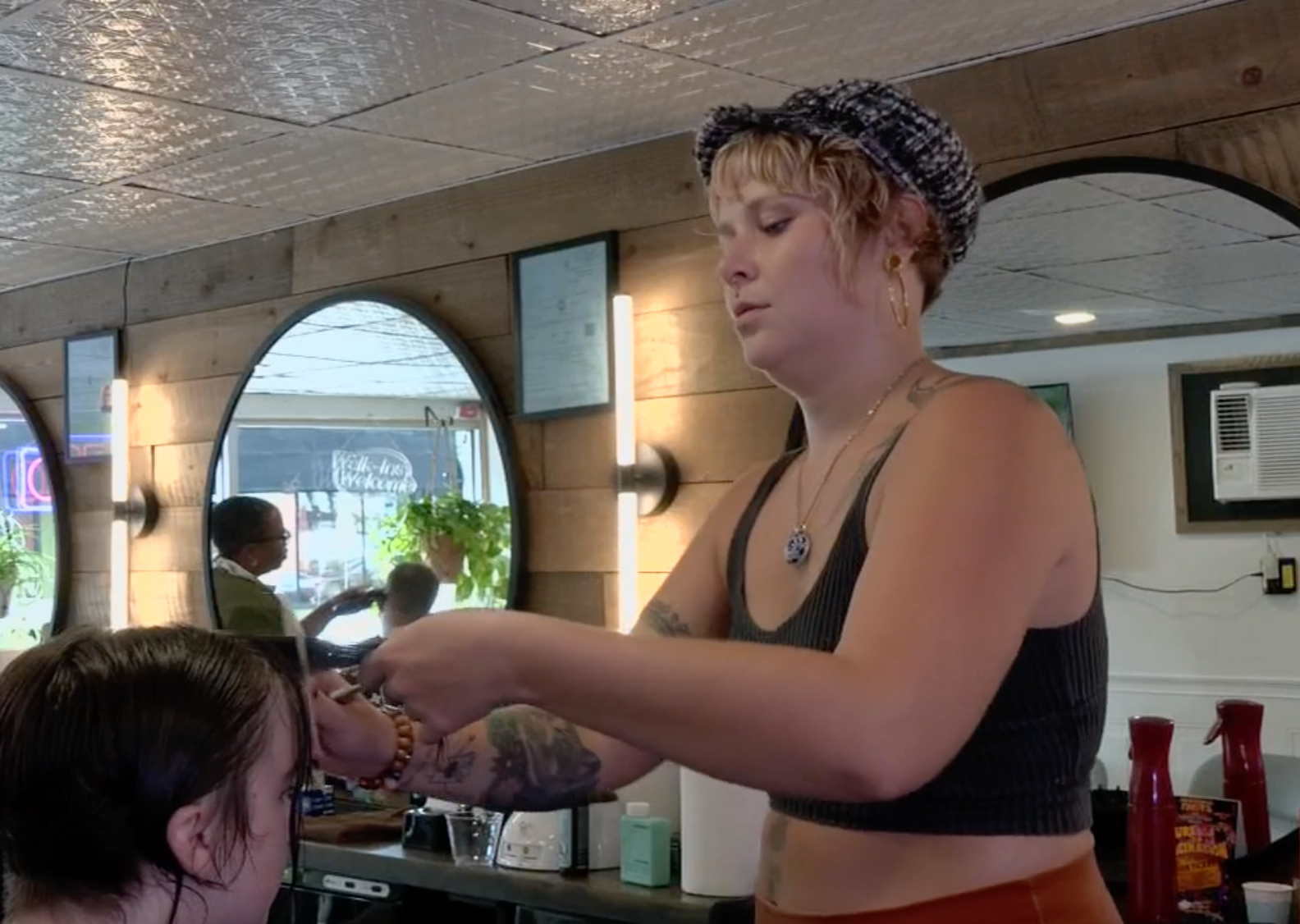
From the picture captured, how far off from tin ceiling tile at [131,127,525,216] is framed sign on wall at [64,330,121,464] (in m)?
1.02

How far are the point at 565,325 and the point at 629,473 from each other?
34 cm

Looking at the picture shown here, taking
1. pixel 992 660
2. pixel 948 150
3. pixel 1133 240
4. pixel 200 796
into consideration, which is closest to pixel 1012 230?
pixel 1133 240

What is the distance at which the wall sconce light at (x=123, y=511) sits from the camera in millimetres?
4043

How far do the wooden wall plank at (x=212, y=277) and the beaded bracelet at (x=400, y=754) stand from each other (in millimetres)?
2372

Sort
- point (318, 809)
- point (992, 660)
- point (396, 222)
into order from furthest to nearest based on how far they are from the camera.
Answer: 1. point (396, 222)
2. point (318, 809)
3. point (992, 660)

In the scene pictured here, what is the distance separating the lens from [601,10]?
2182 mm

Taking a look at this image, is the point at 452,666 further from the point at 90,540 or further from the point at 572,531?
the point at 90,540

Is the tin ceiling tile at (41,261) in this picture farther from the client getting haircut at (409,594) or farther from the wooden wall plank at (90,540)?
the client getting haircut at (409,594)

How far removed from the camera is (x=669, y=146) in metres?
2.87

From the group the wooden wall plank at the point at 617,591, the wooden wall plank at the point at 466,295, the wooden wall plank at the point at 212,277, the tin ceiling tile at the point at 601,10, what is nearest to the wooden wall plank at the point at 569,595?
the wooden wall plank at the point at 617,591

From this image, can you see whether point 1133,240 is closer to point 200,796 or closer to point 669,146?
point 669,146

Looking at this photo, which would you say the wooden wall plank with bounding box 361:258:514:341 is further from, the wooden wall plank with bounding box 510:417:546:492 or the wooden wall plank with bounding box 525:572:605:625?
the wooden wall plank with bounding box 525:572:605:625

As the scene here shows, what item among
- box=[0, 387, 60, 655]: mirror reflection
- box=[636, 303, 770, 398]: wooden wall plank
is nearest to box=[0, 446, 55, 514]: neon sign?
box=[0, 387, 60, 655]: mirror reflection

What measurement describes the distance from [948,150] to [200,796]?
80cm
